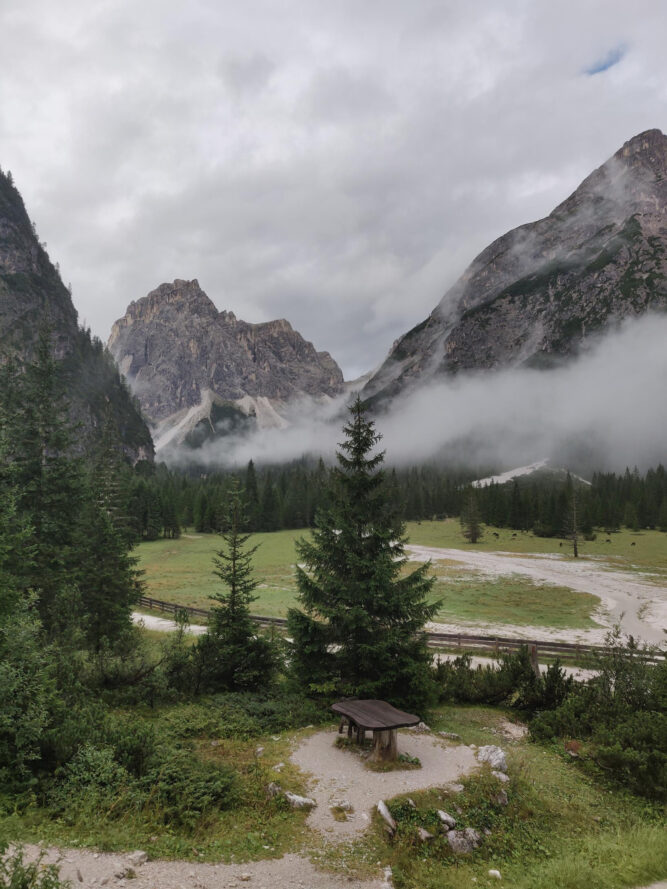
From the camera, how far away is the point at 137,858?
680cm

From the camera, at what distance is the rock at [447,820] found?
28.4ft

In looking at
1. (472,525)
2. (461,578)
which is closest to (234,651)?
(461,578)

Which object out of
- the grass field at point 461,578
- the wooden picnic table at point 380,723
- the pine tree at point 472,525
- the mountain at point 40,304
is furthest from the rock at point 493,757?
the mountain at point 40,304

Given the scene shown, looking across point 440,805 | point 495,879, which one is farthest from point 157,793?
point 495,879

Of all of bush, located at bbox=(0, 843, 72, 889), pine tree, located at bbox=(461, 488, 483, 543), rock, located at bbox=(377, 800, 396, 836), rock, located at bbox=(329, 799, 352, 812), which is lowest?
pine tree, located at bbox=(461, 488, 483, 543)

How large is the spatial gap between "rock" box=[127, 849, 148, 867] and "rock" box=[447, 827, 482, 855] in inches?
209

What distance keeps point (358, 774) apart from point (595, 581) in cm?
5796

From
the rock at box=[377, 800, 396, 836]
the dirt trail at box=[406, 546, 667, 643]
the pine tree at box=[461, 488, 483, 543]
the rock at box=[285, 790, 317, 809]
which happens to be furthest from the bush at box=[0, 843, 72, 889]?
the pine tree at box=[461, 488, 483, 543]

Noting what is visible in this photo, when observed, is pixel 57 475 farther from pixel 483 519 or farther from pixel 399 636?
pixel 483 519

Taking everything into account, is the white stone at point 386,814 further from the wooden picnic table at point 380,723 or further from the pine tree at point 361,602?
the pine tree at point 361,602

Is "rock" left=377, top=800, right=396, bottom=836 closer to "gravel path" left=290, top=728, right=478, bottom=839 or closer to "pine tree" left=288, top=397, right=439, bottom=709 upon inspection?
"gravel path" left=290, top=728, right=478, bottom=839

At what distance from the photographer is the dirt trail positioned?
36625mm

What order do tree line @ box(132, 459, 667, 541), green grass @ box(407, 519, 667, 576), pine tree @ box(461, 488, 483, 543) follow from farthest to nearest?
tree line @ box(132, 459, 667, 541) → pine tree @ box(461, 488, 483, 543) → green grass @ box(407, 519, 667, 576)

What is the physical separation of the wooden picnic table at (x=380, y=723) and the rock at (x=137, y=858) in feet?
17.9
